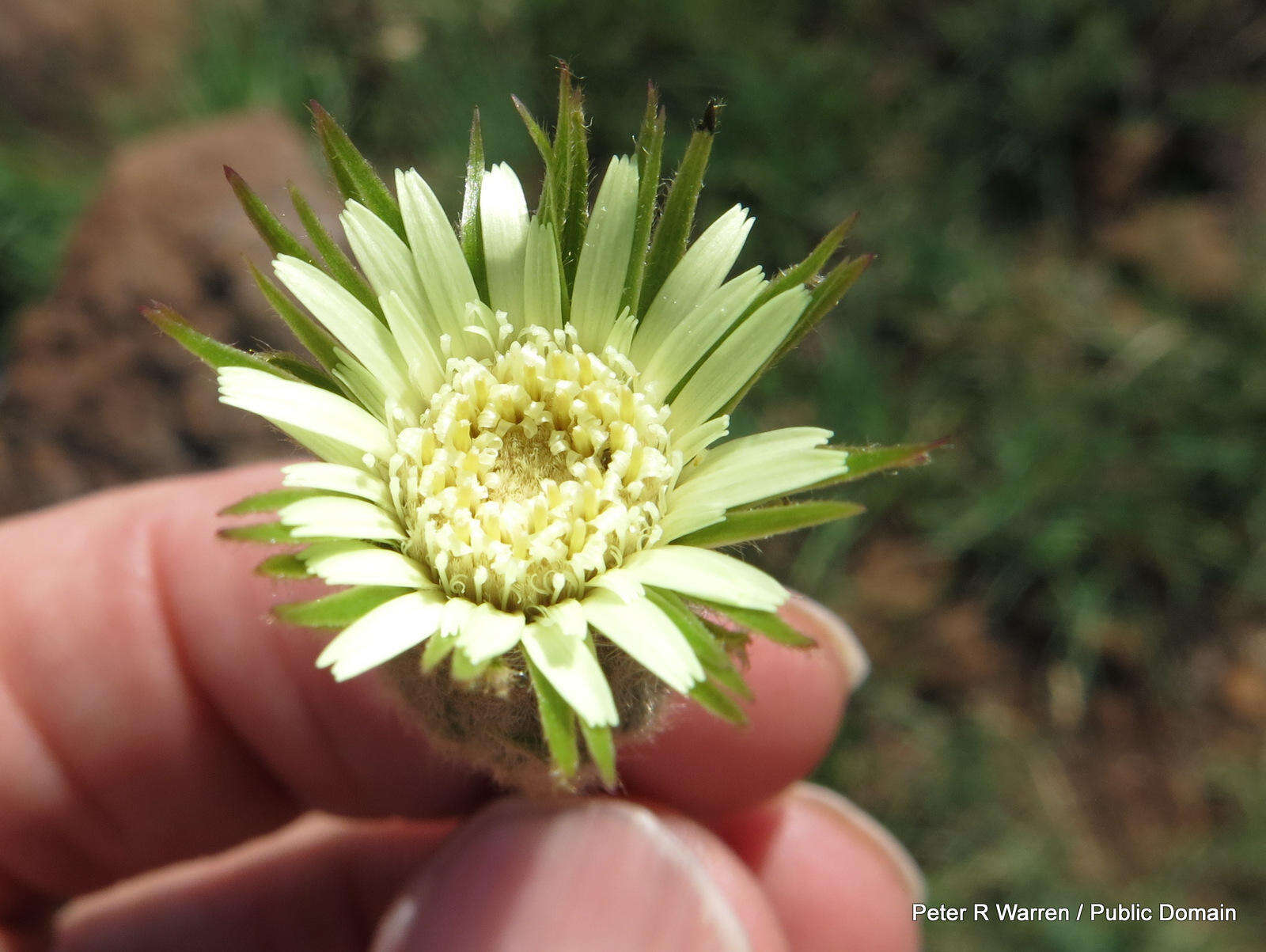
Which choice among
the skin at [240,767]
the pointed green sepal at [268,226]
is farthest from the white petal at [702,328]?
the skin at [240,767]

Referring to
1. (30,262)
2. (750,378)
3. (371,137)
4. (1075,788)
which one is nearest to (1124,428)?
(1075,788)

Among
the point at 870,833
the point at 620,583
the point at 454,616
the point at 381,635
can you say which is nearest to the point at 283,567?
the point at 381,635

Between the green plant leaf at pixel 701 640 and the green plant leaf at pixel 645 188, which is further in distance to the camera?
the green plant leaf at pixel 645 188

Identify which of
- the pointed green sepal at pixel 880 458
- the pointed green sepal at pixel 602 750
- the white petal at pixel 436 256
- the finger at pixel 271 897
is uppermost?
the white petal at pixel 436 256

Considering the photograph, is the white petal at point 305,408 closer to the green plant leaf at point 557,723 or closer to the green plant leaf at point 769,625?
the green plant leaf at point 557,723

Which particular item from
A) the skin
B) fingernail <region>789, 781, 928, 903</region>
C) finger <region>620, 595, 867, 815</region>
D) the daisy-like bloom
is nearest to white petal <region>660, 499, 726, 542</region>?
the daisy-like bloom

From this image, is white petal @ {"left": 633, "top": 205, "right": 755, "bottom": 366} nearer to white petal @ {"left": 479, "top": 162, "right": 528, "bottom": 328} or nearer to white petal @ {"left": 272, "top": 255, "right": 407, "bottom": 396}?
white petal @ {"left": 479, "top": 162, "right": 528, "bottom": 328}

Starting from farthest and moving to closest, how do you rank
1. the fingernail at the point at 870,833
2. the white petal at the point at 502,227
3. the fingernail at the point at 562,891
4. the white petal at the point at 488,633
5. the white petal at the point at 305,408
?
1. the fingernail at the point at 870,833
2. the fingernail at the point at 562,891
3. the white petal at the point at 502,227
4. the white petal at the point at 305,408
5. the white petal at the point at 488,633
